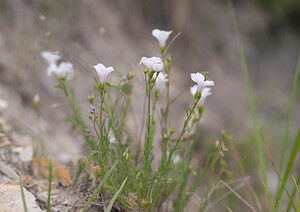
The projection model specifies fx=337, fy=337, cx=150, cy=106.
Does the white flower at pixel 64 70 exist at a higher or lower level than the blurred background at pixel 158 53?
lower

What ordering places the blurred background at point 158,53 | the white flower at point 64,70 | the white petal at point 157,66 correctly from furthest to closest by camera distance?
the blurred background at point 158,53
the white flower at point 64,70
the white petal at point 157,66

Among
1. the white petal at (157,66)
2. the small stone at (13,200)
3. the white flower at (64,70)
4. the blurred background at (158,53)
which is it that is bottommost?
the small stone at (13,200)

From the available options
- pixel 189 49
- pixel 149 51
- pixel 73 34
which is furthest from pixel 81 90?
pixel 189 49

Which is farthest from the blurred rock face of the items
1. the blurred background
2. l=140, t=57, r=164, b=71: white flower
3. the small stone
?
the small stone

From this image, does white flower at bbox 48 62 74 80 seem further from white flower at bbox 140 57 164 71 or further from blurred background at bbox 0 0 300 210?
white flower at bbox 140 57 164 71

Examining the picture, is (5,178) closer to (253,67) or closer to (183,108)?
(183,108)

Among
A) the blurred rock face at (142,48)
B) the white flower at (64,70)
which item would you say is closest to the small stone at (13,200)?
the blurred rock face at (142,48)

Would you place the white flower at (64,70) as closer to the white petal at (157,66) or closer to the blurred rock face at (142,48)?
the blurred rock face at (142,48)

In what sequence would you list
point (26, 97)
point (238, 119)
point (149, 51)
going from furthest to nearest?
point (238, 119) → point (149, 51) → point (26, 97)

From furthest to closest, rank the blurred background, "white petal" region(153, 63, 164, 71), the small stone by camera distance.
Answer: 1. the blurred background
2. the small stone
3. "white petal" region(153, 63, 164, 71)
